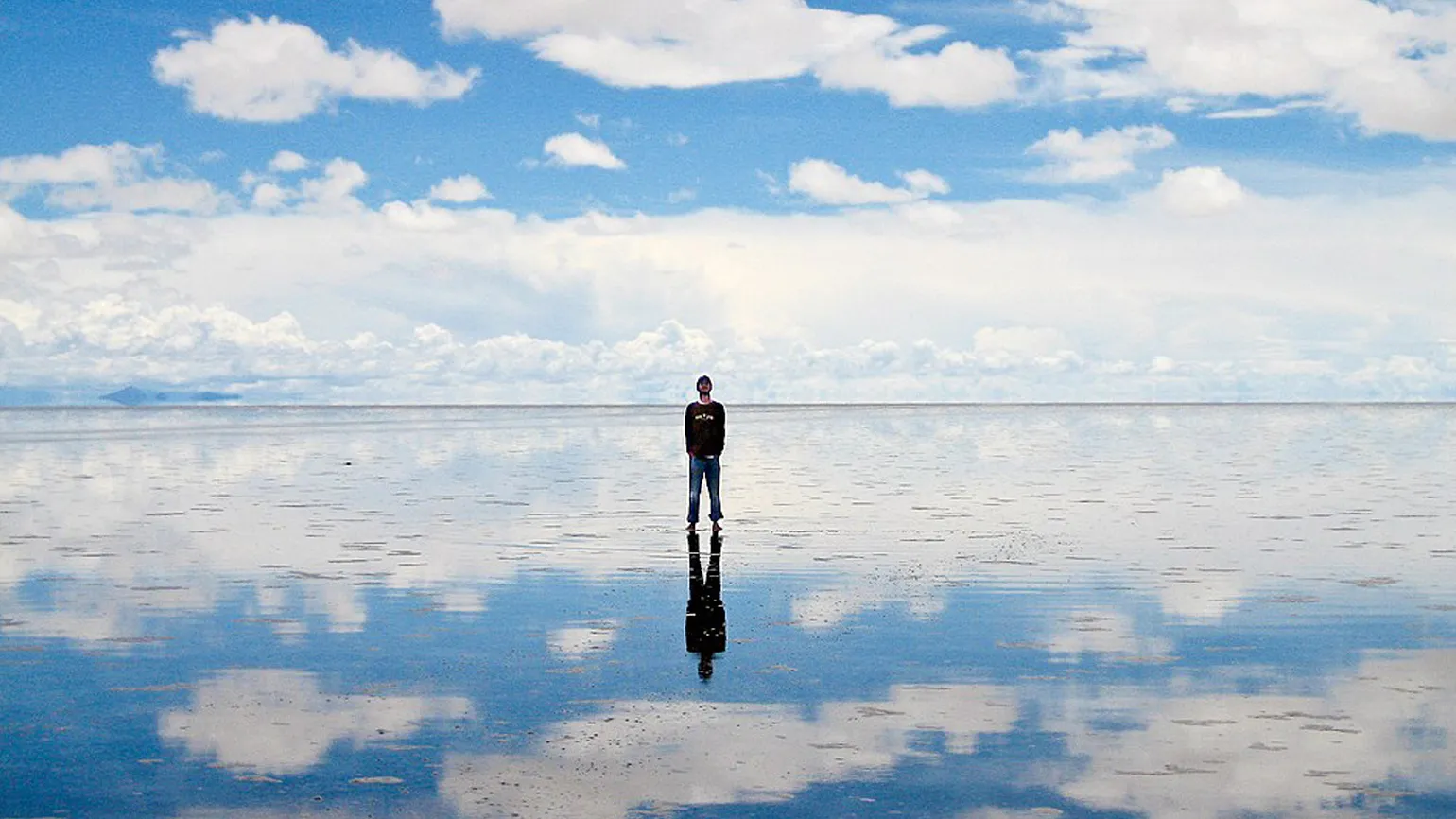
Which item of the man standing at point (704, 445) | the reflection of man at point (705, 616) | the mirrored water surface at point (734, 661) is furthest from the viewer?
the man standing at point (704, 445)

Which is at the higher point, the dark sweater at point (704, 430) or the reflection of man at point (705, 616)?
the dark sweater at point (704, 430)

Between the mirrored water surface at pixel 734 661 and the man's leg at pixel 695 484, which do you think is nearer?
the mirrored water surface at pixel 734 661

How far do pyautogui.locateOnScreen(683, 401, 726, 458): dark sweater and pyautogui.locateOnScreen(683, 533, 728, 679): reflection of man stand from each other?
391 centimetres

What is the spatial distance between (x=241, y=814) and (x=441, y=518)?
2013cm

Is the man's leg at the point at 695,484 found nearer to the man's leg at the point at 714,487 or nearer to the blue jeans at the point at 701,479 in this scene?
the blue jeans at the point at 701,479

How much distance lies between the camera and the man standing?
2519 centimetres

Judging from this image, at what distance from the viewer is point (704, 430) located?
82.8 ft

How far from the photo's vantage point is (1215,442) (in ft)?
235

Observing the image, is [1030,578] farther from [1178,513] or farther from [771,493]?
[771,493]

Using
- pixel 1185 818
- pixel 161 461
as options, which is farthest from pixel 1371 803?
pixel 161 461

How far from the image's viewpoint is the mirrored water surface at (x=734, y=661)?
867cm

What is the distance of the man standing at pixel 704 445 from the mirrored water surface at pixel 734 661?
0.87 meters

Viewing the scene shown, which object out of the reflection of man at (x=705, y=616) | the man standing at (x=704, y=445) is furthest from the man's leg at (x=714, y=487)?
the reflection of man at (x=705, y=616)

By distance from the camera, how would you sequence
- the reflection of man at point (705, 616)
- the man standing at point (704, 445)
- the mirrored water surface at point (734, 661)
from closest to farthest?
1. the mirrored water surface at point (734, 661)
2. the reflection of man at point (705, 616)
3. the man standing at point (704, 445)
